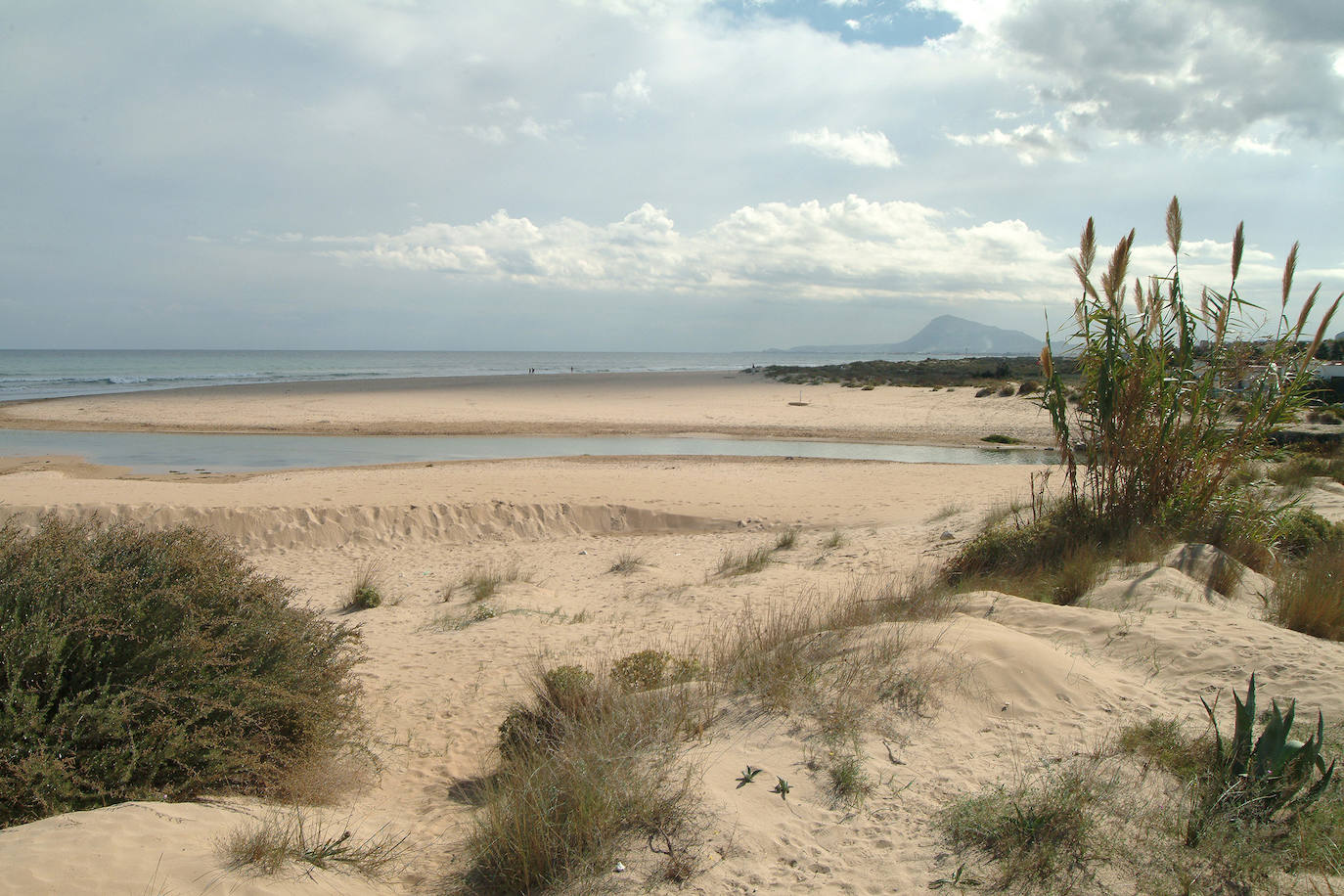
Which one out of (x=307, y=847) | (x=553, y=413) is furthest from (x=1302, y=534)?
(x=553, y=413)

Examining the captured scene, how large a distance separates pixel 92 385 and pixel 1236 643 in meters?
58.9

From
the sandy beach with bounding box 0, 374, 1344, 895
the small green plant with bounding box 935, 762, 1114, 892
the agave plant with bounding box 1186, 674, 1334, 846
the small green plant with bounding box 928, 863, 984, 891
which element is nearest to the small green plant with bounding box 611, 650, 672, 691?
the sandy beach with bounding box 0, 374, 1344, 895

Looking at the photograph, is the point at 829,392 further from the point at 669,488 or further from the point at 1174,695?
the point at 1174,695

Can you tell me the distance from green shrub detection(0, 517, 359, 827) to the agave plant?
441cm

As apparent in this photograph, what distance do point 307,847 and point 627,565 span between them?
23.8 feet

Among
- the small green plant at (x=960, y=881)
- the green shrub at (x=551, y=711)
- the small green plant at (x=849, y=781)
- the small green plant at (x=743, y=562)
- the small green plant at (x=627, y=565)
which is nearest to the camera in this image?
the small green plant at (x=960, y=881)

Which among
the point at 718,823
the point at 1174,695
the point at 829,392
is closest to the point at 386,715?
the point at 718,823

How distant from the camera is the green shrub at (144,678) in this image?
339cm

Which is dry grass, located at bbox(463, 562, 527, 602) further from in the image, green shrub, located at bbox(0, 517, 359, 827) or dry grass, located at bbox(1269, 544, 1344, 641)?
dry grass, located at bbox(1269, 544, 1344, 641)

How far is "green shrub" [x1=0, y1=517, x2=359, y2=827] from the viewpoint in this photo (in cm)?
339

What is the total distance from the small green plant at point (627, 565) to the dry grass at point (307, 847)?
6589 millimetres

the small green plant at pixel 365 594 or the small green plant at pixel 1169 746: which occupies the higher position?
the small green plant at pixel 1169 746

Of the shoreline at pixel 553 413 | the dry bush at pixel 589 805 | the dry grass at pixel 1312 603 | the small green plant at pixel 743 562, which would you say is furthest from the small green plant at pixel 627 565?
the shoreline at pixel 553 413

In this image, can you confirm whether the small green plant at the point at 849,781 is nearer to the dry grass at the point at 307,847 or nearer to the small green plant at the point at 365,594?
the dry grass at the point at 307,847
